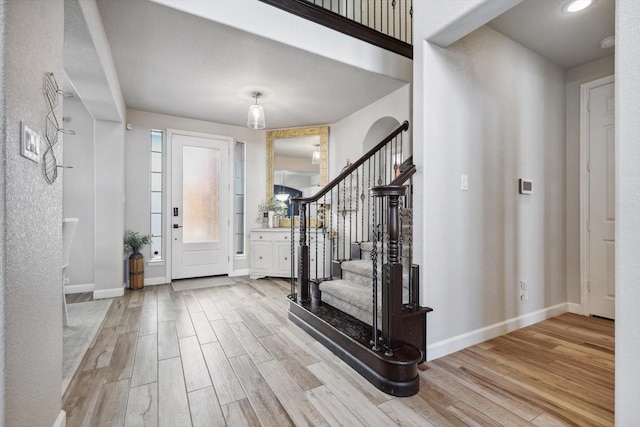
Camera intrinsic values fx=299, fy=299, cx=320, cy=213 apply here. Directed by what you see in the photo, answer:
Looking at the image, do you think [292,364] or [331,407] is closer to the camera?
[331,407]

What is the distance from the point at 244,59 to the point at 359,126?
203cm

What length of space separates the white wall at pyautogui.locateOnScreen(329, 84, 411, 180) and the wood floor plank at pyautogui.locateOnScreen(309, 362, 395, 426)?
2.63 meters

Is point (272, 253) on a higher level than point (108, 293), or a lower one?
higher

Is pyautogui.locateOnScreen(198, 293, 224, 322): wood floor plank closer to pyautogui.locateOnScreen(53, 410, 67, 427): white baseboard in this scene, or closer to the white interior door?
pyautogui.locateOnScreen(53, 410, 67, 427): white baseboard

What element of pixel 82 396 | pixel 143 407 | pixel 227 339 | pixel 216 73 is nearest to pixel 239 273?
pixel 227 339

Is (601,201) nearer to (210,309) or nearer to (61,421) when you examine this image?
(210,309)

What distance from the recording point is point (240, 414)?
157 centimetres

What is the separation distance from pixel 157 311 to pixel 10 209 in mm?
2691

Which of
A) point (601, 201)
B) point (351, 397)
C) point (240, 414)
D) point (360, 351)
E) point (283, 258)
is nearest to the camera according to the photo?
point (240, 414)

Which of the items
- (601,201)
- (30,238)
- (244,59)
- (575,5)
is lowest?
(30,238)

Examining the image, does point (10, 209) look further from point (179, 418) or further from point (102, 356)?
point (102, 356)

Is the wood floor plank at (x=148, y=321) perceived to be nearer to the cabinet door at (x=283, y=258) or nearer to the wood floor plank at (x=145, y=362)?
the wood floor plank at (x=145, y=362)

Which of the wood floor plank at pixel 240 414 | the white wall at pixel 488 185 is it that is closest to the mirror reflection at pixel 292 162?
the white wall at pixel 488 185
